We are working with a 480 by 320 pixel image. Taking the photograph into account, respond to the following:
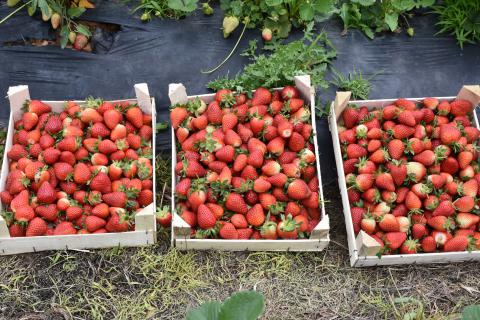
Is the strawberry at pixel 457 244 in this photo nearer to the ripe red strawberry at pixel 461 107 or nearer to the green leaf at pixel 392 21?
the ripe red strawberry at pixel 461 107

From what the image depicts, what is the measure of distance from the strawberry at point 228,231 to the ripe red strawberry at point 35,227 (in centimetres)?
76

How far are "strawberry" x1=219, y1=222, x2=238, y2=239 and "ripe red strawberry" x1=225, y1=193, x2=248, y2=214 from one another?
7 cm

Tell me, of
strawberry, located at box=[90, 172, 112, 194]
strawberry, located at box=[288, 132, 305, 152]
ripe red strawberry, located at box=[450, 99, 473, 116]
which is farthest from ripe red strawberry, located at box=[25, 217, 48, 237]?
ripe red strawberry, located at box=[450, 99, 473, 116]

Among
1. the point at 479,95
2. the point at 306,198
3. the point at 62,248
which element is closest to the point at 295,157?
the point at 306,198

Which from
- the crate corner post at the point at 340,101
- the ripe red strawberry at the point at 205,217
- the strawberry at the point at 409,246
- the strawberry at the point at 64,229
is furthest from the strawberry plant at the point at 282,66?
the strawberry at the point at 64,229

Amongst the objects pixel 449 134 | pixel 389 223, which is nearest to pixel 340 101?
pixel 449 134

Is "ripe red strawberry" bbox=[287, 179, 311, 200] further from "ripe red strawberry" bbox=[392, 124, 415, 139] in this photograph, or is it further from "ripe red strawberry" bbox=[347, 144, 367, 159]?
"ripe red strawberry" bbox=[392, 124, 415, 139]

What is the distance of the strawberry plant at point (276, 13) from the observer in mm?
3029

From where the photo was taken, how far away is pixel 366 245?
7.71 feet

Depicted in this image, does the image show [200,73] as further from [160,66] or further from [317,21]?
[317,21]

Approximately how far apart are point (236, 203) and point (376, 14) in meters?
1.46

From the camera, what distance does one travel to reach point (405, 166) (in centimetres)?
253

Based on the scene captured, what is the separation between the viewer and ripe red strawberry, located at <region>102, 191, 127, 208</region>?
246 centimetres

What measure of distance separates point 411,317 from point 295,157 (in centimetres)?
86
